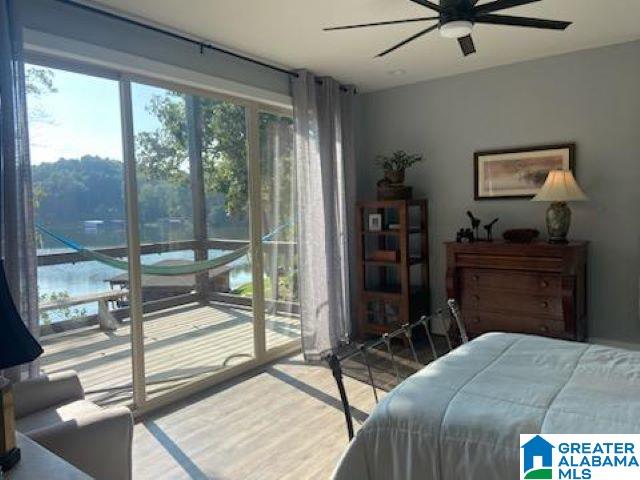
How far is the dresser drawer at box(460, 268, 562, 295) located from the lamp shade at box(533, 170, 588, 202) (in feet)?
1.92

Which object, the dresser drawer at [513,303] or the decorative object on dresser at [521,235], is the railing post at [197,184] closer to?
the dresser drawer at [513,303]

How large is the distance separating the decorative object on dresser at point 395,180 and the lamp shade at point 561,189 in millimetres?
1230

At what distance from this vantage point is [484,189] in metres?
4.27

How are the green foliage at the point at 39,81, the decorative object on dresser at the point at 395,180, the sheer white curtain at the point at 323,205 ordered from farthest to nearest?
the decorative object on dresser at the point at 395,180, the sheer white curtain at the point at 323,205, the green foliage at the point at 39,81

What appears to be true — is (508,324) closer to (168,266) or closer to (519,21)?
(519,21)

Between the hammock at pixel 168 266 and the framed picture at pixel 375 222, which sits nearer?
the hammock at pixel 168 266

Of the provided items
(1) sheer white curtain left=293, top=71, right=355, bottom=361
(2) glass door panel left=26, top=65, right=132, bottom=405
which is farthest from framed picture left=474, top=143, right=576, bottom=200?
(2) glass door panel left=26, top=65, right=132, bottom=405

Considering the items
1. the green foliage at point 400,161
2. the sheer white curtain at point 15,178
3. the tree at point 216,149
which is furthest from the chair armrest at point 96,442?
the green foliage at point 400,161

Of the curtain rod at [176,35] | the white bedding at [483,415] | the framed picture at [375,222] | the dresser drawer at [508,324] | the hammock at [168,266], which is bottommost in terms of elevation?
the dresser drawer at [508,324]

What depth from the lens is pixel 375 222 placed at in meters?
4.52

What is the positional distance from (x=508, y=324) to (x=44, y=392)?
3.21 metres

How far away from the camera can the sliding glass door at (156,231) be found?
2787 millimetres

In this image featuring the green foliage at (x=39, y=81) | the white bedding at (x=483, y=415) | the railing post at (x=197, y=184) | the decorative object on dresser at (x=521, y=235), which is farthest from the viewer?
the decorative object on dresser at (x=521, y=235)

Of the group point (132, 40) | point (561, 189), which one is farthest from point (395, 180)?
point (132, 40)
